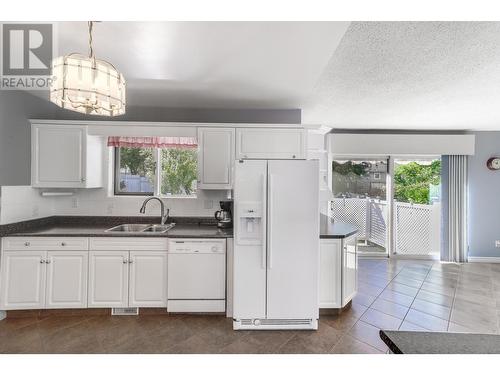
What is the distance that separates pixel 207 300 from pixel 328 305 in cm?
133

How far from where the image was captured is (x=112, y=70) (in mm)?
1426

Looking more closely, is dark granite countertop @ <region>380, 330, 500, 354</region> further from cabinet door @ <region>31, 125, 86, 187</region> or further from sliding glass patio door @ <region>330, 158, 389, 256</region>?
sliding glass patio door @ <region>330, 158, 389, 256</region>

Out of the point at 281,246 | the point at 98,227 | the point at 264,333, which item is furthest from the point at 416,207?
the point at 98,227

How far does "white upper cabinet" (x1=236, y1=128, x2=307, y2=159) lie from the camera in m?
3.13

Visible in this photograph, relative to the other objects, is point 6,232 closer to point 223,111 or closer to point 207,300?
point 207,300

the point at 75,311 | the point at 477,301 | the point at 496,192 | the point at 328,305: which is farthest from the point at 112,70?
the point at 496,192

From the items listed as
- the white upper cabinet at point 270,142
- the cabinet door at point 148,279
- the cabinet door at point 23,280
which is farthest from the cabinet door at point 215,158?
the cabinet door at point 23,280

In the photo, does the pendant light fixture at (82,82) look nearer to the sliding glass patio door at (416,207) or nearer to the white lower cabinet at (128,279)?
the white lower cabinet at (128,279)

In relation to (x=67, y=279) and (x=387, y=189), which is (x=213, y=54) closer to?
(x=67, y=279)

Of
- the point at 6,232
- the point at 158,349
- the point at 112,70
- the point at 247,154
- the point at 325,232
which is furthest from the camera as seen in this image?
the point at 247,154

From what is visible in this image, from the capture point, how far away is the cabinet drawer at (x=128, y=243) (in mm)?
2697

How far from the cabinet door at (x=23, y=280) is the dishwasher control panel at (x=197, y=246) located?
1336mm

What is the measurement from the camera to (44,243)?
2.64 m

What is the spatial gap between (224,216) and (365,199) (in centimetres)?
350
